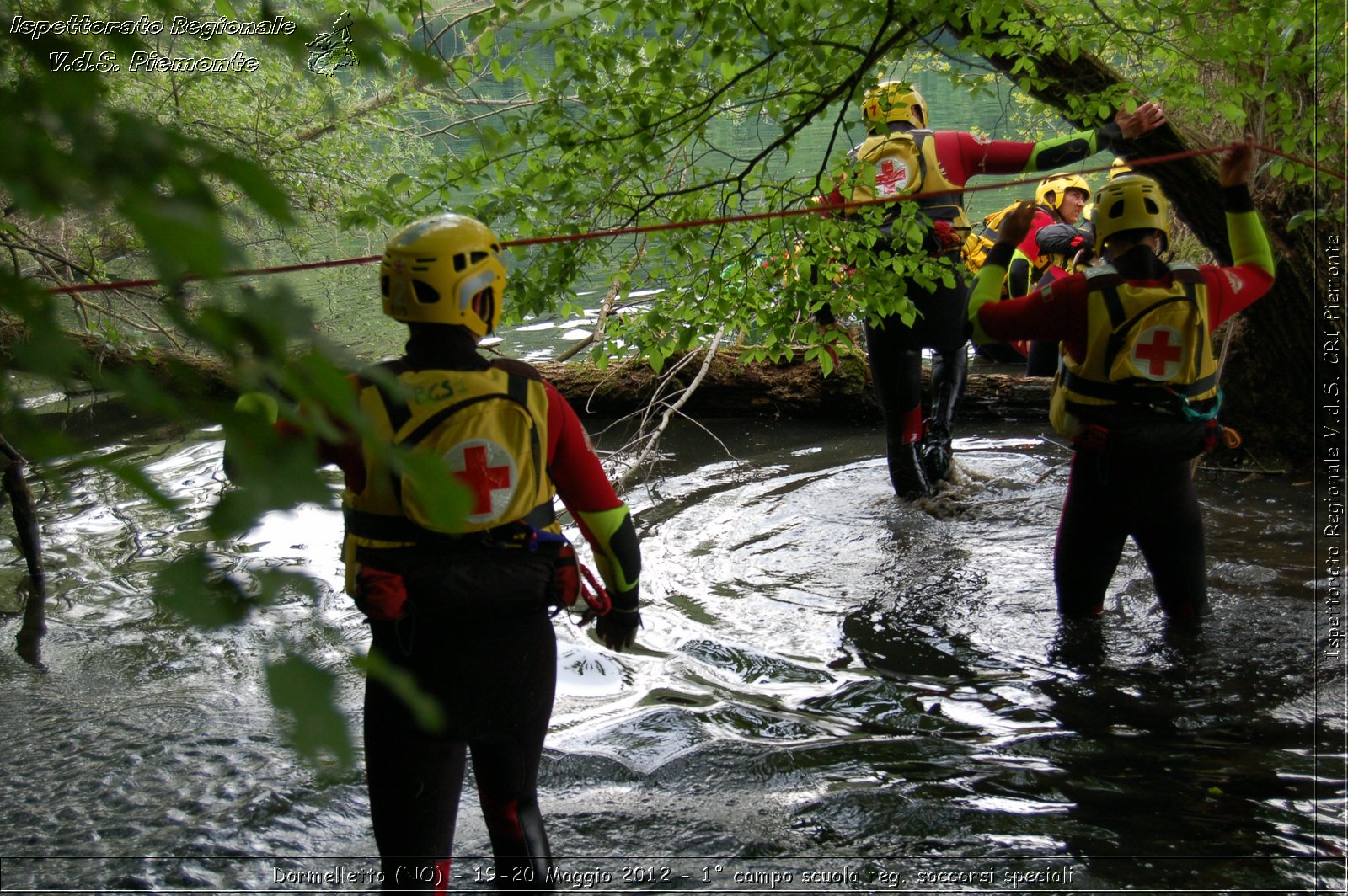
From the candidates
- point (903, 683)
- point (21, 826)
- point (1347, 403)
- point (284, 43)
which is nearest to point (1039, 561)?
point (903, 683)

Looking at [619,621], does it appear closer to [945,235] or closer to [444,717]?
Result: [444,717]

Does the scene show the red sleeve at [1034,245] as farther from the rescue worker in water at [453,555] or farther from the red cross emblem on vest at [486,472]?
the red cross emblem on vest at [486,472]

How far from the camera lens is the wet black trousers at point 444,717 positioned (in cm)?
270

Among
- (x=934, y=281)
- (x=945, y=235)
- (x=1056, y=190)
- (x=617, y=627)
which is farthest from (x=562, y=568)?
(x=1056, y=190)

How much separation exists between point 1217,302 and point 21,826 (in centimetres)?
506

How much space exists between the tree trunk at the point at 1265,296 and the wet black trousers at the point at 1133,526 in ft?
10.3

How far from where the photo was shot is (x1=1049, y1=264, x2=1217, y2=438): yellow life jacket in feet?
13.1

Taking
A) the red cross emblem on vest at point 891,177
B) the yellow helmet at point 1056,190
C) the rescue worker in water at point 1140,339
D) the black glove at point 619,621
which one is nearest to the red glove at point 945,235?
the red cross emblem on vest at point 891,177

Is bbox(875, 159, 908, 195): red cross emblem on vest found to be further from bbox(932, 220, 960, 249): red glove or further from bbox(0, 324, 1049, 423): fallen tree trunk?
bbox(0, 324, 1049, 423): fallen tree trunk

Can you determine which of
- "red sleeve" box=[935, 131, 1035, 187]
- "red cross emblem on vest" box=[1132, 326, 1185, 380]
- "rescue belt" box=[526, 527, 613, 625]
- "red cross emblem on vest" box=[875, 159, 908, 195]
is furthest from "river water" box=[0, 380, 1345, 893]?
"red sleeve" box=[935, 131, 1035, 187]

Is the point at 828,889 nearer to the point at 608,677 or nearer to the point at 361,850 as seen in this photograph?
the point at 361,850

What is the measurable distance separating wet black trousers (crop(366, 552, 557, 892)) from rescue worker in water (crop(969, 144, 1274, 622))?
2536 millimetres

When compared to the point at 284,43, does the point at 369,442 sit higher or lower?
lower

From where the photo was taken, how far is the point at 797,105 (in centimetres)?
461
